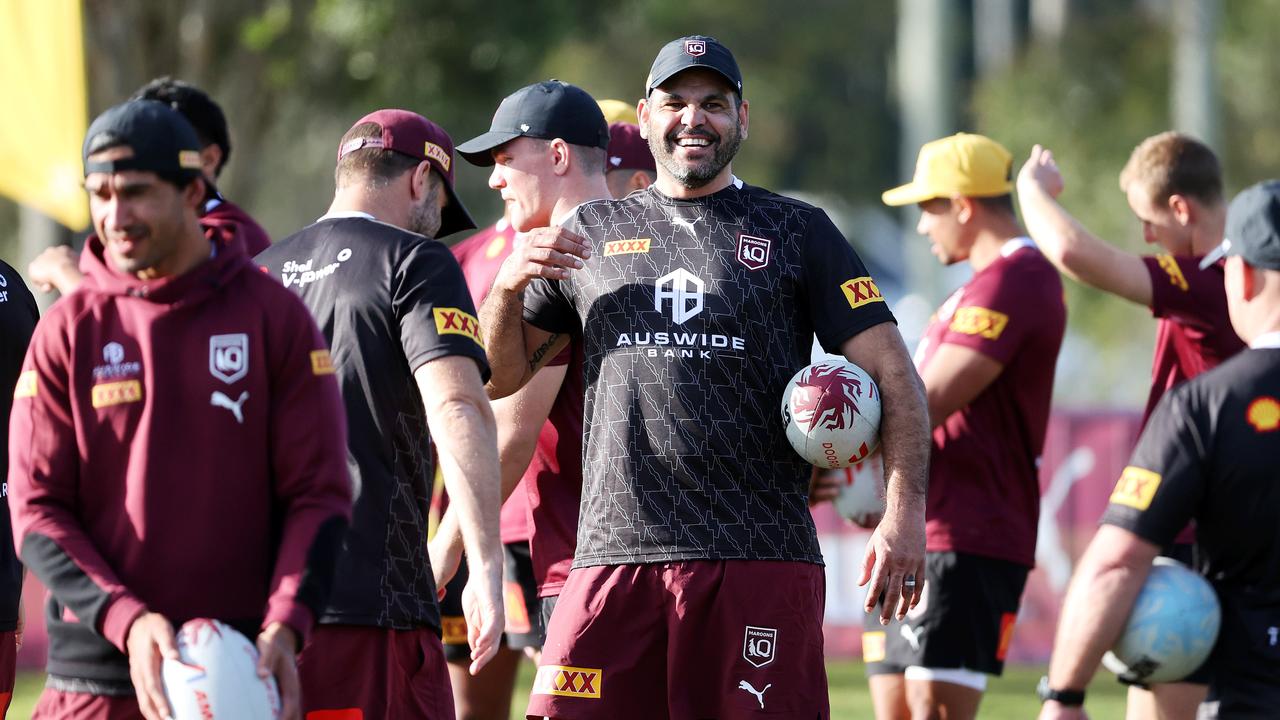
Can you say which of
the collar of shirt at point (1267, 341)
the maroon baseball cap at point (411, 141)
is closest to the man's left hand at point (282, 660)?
the maroon baseball cap at point (411, 141)

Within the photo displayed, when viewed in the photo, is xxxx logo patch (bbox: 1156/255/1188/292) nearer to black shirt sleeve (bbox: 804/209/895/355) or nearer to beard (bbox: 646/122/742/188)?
black shirt sleeve (bbox: 804/209/895/355)

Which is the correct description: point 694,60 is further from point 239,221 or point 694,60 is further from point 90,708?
point 90,708

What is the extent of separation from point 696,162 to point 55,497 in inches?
91.7

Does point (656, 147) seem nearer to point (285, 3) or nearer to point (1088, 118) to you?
point (285, 3)

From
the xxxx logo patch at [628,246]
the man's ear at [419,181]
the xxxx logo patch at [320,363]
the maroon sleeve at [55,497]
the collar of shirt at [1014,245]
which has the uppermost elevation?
the collar of shirt at [1014,245]

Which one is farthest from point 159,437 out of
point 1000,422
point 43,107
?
point 43,107

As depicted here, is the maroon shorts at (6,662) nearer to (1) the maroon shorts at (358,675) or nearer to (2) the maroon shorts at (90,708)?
(1) the maroon shorts at (358,675)

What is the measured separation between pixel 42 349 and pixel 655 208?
2132 mm

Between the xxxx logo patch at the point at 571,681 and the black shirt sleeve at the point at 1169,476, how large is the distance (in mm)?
1662

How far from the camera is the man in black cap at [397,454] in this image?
5.50m

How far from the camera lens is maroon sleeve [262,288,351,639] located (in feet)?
15.1

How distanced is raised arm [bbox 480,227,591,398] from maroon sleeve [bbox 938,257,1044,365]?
85.6 inches

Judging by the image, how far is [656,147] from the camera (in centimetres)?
612

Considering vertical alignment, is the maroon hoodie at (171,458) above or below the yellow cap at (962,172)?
below
